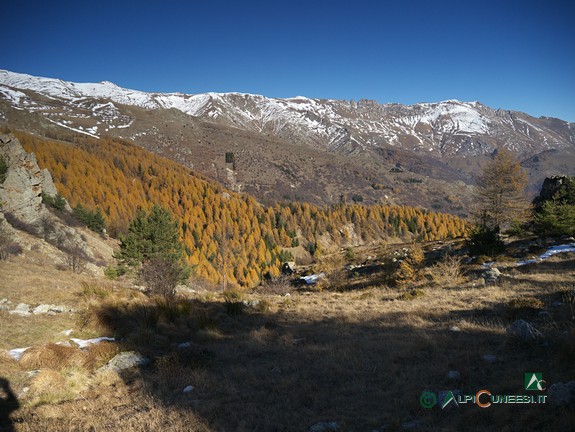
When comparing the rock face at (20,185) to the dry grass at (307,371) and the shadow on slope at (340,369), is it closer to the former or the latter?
the dry grass at (307,371)

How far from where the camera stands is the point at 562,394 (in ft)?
15.7

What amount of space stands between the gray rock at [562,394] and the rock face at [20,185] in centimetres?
5366

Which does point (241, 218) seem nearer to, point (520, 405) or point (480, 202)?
point (480, 202)

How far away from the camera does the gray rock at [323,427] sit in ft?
18.4

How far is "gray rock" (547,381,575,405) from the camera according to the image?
468cm

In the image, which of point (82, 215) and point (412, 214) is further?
point (412, 214)

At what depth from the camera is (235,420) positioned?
6.38 meters

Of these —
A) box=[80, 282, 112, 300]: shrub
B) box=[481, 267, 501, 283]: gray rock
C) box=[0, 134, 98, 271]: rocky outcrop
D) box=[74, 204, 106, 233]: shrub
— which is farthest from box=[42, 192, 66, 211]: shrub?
box=[481, 267, 501, 283]: gray rock

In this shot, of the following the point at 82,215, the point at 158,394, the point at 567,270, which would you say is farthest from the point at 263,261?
the point at 158,394

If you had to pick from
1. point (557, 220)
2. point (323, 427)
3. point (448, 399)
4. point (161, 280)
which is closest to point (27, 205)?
point (161, 280)

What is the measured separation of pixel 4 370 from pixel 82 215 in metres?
71.3

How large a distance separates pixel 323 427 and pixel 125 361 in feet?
24.4

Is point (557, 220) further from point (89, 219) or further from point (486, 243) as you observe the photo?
point (89, 219)

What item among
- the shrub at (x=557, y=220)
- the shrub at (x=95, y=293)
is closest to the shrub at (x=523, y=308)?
the shrub at (x=95, y=293)
